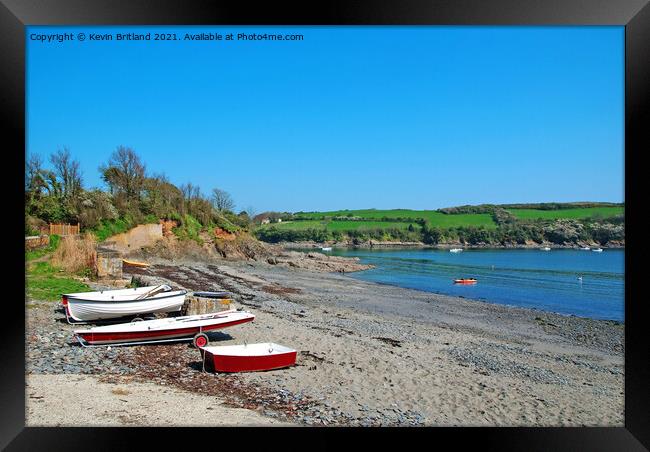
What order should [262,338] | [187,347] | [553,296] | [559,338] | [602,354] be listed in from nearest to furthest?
[187,347]
[262,338]
[602,354]
[559,338]
[553,296]

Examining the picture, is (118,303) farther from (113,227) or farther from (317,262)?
(317,262)

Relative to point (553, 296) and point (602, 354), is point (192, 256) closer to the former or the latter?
point (553, 296)

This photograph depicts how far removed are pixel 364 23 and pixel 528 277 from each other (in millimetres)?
18025

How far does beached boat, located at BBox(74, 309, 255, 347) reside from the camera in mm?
5676

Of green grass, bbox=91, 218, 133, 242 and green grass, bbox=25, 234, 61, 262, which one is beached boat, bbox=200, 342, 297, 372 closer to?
green grass, bbox=25, 234, 61, 262

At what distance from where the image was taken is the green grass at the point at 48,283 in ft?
25.5

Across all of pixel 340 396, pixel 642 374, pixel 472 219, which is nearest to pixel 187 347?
pixel 340 396

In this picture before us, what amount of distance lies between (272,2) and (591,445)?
3.77 metres

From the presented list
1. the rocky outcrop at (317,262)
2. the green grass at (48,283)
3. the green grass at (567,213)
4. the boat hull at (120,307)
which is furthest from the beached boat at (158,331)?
the rocky outcrop at (317,262)

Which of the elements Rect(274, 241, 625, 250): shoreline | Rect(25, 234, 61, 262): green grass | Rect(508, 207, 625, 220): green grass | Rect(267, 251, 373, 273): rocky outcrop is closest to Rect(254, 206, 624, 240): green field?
Rect(508, 207, 625, 220): green grass

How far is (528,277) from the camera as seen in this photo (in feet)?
62.7

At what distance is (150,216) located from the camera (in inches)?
608

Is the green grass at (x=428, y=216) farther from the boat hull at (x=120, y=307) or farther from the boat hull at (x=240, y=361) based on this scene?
the boat hull at (x=240, y=361)

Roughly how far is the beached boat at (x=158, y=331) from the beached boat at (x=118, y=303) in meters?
0.78
